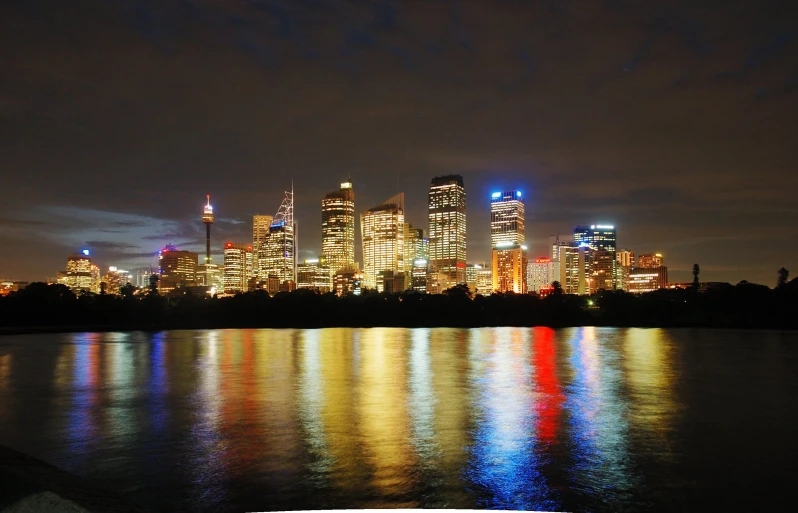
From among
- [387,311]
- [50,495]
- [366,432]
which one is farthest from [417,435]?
[387,311]

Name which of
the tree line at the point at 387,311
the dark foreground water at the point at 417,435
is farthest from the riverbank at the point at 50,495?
the tree line at the point at 387,311

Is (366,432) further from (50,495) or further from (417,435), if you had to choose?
(50,495)

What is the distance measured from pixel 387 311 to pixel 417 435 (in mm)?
103758

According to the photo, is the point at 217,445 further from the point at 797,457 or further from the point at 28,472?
the point at 797,457

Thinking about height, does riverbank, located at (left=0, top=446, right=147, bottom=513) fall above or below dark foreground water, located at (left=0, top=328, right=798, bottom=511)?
above

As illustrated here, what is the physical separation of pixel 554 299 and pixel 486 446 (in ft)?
382

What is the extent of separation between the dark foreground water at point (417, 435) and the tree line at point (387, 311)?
76.9 m

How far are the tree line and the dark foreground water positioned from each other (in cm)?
7688

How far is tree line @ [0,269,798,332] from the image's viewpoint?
102000 mm

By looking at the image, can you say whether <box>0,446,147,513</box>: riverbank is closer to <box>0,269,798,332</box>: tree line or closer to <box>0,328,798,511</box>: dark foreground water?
<box>0,328,798,511</box>: dark foreground water

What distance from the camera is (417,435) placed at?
16219 mm

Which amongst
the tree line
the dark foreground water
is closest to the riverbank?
the dark foreground water

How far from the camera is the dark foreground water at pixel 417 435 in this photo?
453 inches

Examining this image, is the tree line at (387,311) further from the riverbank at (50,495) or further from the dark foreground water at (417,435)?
the riverbank at (50,495)
